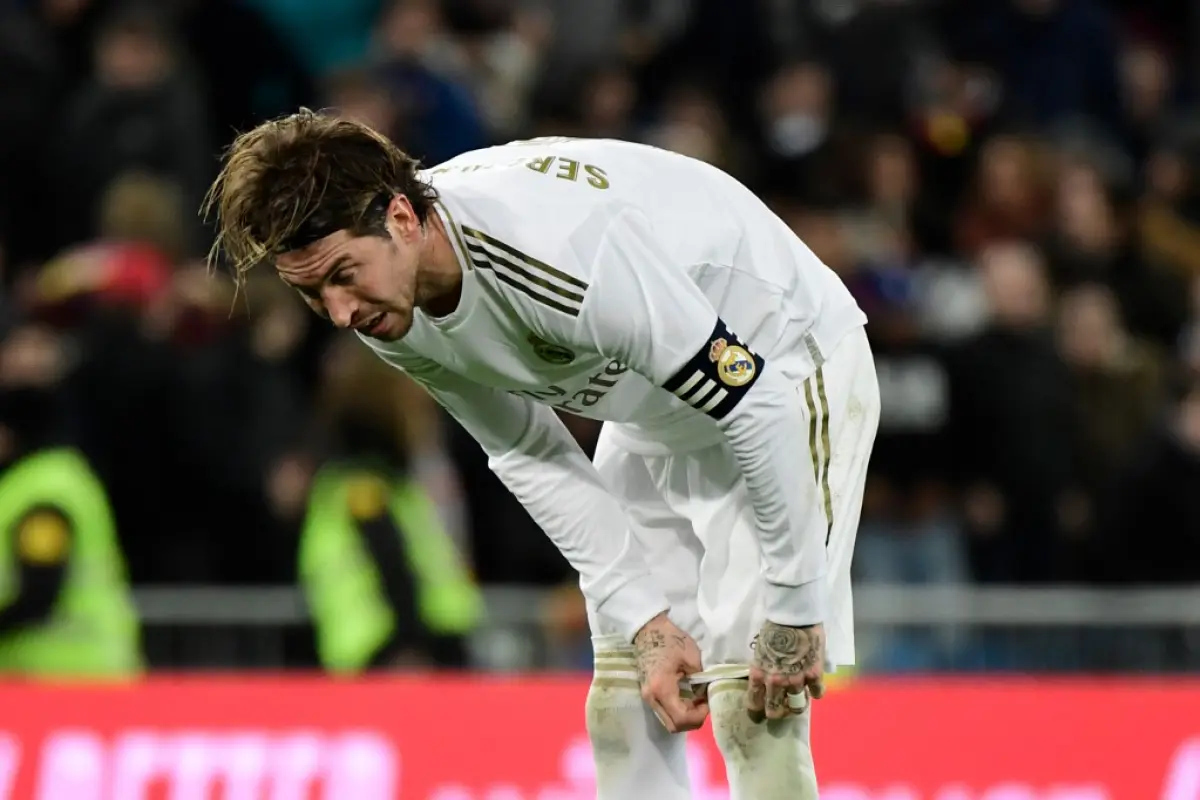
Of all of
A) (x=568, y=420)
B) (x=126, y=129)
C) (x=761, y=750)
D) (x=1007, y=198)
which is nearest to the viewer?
(x=761, y=750)

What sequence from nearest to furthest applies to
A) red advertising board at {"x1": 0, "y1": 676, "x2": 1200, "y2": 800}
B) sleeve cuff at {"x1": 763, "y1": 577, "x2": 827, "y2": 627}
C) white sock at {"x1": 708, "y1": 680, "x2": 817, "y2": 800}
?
sleeve cuff at {"x1": 763, "y1": 577, "x2": 827, "y2": 627}, white sock at {"x1": 708, "y1": 680, "x2": 817, "y2": 800}, red advertising board at {"x1": 0, "y1": 676, "x2": 1200, "y2": 800}

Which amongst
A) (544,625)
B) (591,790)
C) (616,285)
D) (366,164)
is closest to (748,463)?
(616,285)

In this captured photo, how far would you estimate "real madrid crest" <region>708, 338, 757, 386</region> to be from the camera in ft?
14.2

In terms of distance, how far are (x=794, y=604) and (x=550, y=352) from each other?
70cm

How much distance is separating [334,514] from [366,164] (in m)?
4.32

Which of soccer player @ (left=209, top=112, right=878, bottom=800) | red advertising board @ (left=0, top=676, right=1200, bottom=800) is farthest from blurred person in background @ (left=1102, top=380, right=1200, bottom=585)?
soccer player @ (left=209, top=112, right=878, bottom=800)

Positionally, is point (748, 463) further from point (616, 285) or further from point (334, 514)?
point (334, 514)

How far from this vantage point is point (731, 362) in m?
4.34

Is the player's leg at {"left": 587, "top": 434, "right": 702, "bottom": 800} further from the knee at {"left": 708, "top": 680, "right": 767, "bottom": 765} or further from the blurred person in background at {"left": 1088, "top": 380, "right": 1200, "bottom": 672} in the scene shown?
the blurred person in background at {"left": 1088, "top": 380, "right": 1200, "bottom": 672}

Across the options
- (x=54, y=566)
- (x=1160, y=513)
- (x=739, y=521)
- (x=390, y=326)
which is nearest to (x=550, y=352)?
(x=390, y=326)

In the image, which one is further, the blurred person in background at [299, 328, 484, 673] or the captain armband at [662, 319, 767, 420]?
the blurred person in background at [299, 328, 484, 673]

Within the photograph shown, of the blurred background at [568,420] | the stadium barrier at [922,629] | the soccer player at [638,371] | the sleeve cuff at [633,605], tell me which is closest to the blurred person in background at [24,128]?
the blurred background at [568,420]

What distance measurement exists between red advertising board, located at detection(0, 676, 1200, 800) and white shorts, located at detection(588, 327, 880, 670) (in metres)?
2.37

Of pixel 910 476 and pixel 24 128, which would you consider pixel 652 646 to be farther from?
pixel 24 128
